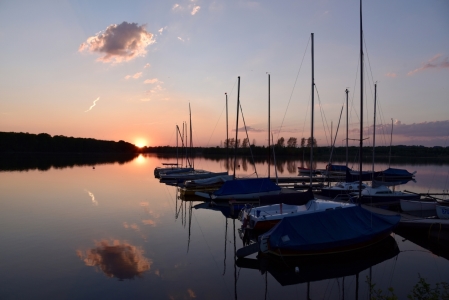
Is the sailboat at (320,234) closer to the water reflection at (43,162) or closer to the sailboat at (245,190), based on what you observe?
the sailboat at (245,190)

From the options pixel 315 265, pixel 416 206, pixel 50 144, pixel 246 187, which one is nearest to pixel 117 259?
pixel 315 265

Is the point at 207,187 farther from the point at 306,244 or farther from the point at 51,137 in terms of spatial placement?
the point at 51,137

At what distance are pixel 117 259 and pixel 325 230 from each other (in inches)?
330

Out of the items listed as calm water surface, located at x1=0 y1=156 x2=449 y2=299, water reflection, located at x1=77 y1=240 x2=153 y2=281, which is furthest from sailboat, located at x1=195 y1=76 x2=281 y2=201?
water reflection, located at x1=77 y1=240 x2=153 y2=281

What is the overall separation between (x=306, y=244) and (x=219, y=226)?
318 inches

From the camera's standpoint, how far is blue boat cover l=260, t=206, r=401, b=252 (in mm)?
12625

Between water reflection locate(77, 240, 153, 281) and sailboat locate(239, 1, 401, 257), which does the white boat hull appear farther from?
water reflection locate(77, 240, 153, 281)

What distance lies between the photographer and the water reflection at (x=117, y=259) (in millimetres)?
12077

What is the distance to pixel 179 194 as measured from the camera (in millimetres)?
32656

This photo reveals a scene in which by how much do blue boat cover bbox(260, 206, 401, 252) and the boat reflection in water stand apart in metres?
0.59

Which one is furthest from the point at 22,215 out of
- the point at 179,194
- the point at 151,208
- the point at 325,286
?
the point at 325,286

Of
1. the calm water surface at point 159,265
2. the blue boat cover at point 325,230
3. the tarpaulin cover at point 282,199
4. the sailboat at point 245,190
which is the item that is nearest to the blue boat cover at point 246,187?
the sailboat at point 245,190

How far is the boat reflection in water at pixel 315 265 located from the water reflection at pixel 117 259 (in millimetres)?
3940

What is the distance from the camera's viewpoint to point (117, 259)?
1344 cm
